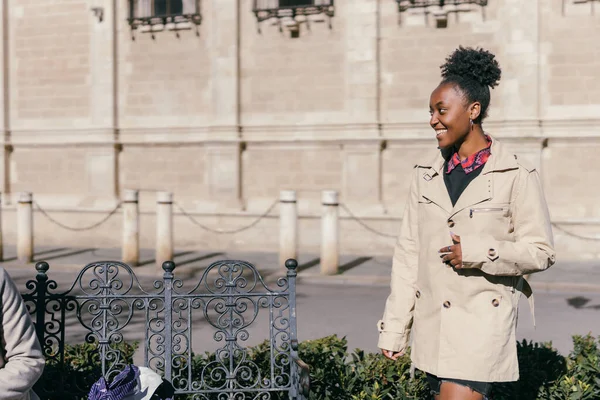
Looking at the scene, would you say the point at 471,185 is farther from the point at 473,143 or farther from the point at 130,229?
the point at 130,229

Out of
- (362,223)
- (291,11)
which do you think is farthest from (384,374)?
(291,11)

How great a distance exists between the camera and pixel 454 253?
11.5ft

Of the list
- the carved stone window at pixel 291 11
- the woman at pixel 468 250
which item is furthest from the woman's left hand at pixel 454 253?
the carved stone window at pixel 291 11

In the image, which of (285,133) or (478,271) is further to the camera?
(285,133)

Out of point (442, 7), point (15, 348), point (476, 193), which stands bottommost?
point (15, 348)

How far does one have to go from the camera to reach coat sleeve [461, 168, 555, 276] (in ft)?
11.4

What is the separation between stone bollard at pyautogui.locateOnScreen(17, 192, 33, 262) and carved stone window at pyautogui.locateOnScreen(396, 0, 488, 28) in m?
8.81

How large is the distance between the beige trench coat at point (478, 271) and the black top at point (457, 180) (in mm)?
35

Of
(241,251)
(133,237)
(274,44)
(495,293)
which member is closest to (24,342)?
(495,293)

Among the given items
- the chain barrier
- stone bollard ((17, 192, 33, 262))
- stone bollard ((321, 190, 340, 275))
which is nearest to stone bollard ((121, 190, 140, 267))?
stone bollard ((17, 192, 33, 262))

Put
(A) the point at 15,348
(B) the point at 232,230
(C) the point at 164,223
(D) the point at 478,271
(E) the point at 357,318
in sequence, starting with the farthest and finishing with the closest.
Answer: (B) the point at 232,230 < (C) the point at 164,223 < (E) the point at 357,318 < (D) the point at 478,271 < (A) the point at 15,348

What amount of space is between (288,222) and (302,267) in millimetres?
1120

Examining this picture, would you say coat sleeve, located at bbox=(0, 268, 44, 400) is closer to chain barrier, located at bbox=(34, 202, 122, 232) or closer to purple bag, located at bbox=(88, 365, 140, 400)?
purple bag, located at bbox=(88, 365, 140, 400)

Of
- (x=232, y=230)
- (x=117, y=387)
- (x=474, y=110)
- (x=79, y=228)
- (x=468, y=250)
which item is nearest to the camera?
(x=468, y=250)
